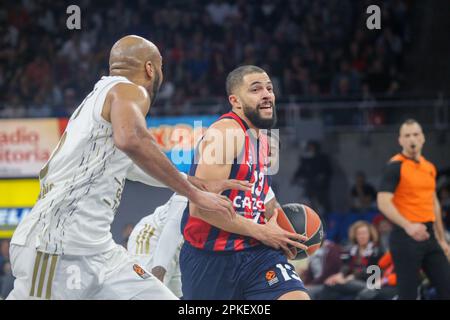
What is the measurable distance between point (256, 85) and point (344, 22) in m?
11.0

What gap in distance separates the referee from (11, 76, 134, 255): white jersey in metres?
3.47

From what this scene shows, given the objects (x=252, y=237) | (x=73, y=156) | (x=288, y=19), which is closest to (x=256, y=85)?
(x=252, y=237)

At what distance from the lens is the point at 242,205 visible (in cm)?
511

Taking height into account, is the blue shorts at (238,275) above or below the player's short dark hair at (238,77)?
below

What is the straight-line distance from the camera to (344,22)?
52.6 feet

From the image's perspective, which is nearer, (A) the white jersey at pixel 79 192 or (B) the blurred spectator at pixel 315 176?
(A) the white jersey at pixel 79 192

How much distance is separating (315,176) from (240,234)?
766 centimetres

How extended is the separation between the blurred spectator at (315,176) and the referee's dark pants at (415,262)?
5.11 meters

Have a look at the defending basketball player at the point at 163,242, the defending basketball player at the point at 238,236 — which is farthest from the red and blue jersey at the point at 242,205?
the defending basketball player at the point at 163,242

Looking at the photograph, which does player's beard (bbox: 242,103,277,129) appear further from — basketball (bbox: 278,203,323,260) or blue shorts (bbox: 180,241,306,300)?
blue shorts (bbox: 180,241,306,300)

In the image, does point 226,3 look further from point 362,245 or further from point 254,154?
point 254,154

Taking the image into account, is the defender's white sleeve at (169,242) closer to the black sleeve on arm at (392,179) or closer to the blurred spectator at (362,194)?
the black sleeve on arm at (392,179)

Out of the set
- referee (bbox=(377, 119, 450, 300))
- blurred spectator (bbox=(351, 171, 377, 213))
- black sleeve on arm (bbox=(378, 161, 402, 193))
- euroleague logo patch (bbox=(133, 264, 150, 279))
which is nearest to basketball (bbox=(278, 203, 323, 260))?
euroleague logo patch (bbox=(133, 264, 150, 279))

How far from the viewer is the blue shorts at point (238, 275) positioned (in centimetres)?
493
